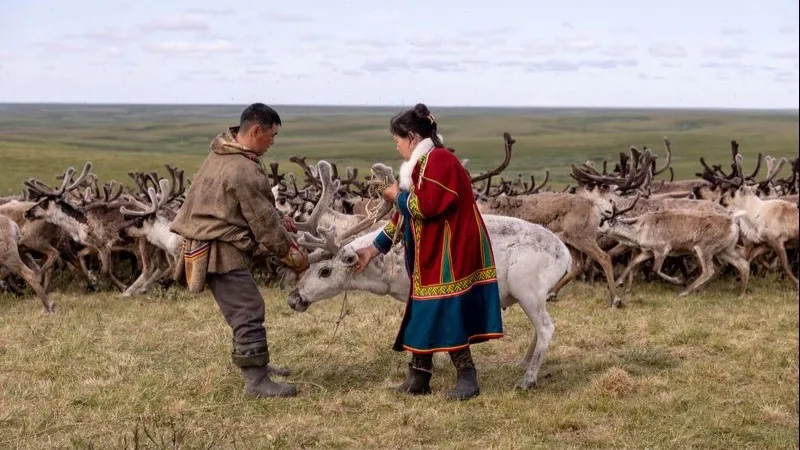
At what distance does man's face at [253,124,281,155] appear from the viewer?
6.00 m

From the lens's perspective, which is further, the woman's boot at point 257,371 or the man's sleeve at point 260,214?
the woman's boot at point 257,371

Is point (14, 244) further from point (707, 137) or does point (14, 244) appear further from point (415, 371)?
point (707, 137)

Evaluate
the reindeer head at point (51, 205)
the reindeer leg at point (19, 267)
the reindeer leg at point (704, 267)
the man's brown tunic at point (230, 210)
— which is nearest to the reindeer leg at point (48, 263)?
the reindeer head at point (51, 205)

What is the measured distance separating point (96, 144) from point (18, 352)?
68028mm

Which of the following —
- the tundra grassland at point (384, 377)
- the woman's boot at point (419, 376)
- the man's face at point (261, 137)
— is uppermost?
the man's face at point (261, 137)

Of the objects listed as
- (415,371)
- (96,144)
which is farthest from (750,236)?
(96,144)

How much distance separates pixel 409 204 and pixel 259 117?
3.81 feet

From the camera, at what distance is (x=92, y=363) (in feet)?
24.6

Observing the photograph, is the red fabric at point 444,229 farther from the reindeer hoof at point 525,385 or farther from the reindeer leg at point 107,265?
the reindeer leg at point 107,265

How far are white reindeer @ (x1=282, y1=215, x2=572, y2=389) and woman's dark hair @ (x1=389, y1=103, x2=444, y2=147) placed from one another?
0.99 m

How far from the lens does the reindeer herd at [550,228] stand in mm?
10477

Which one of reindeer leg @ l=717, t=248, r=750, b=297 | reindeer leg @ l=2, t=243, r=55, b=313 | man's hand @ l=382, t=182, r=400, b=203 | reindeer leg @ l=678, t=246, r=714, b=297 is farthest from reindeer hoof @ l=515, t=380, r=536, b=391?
reindeer leg @ l=2, t=243, r=55, b=313

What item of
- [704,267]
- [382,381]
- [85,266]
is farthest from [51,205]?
[704,267]

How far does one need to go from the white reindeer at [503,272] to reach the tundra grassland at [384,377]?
62cm
